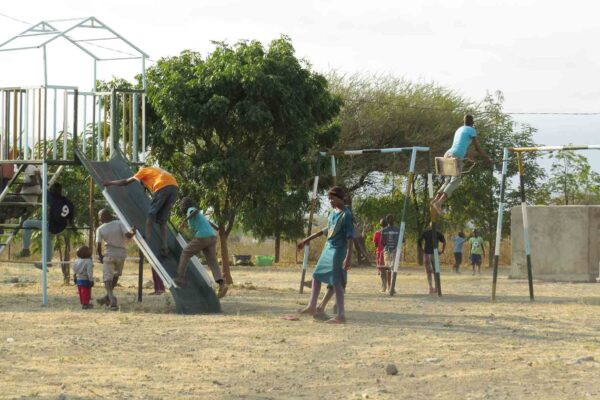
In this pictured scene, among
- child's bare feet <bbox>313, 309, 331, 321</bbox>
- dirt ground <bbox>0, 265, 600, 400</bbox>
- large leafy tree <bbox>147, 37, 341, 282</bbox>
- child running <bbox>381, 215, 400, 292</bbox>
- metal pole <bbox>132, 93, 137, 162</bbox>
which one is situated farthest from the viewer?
large leafy tree <bbox>147, 37, 341, 282</bbox>

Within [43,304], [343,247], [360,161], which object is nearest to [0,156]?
[43,304]

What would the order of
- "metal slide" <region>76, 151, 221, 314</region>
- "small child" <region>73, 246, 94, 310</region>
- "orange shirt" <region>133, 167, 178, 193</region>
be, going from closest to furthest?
1. "metal slide" <region>76, 151, 221, 314</region>
2. "orange shirt" <region>133, 167, 178, 193</region>
3. "small child" <region>73, 246, 94, 310</region>

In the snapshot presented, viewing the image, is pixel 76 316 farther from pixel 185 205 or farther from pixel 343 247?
pixel 343 247

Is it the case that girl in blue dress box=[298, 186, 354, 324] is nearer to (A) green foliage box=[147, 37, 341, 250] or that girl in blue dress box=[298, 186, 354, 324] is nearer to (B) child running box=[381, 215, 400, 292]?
(B) child running box=[381, 215, 400, 292]

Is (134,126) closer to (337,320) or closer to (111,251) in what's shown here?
(111,251)

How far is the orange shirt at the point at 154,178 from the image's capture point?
17516 millimetres

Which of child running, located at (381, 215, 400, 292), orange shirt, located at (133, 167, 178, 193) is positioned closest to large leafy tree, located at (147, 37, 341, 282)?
child running, located at (381, 215, 400, 292)

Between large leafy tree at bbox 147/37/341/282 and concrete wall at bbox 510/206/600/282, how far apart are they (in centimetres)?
686

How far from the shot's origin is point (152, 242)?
18.0 meters

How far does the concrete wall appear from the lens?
29281mm

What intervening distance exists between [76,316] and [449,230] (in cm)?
3104

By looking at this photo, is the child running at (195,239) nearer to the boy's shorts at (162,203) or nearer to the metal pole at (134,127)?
the boy's shorts at (162,203)

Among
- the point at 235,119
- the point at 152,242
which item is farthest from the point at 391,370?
the point at 235,119

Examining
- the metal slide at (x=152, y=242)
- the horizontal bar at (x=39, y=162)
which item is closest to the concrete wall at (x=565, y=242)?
the metal slide at (x=152, y=242)
